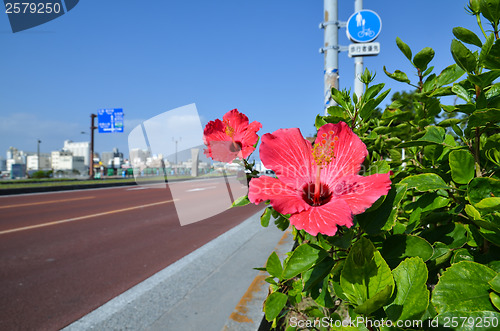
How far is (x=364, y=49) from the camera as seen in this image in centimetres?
462

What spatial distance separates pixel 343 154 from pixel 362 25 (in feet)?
16.2

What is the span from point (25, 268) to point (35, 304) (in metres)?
1.23

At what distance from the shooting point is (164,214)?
8102mm

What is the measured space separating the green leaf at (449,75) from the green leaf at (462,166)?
0.32 metres

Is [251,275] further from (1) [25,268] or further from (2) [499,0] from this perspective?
(1) [25,268]

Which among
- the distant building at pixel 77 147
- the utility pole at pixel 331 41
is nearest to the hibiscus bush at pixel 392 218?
the utility pole at pixel 331 41

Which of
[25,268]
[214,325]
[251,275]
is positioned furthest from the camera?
[25,268]

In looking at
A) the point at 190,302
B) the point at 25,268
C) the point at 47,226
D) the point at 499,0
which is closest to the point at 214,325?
the point at 190,302

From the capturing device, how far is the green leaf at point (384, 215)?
55 centimetres

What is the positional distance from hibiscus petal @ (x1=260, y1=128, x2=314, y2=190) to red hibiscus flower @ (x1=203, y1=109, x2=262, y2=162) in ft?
0.48

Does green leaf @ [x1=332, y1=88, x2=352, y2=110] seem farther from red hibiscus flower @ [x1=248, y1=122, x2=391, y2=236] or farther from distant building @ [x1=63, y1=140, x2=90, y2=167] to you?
distant building @ [x1=63, y1=140, x2=90, y2=167]

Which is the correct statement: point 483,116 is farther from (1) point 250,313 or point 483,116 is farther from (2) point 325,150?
(1) point 250,313

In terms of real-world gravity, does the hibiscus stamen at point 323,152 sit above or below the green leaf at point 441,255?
above

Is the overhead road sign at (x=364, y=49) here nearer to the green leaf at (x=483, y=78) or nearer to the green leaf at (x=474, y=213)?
the green leaf at (x=483, y=78)
